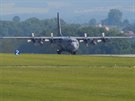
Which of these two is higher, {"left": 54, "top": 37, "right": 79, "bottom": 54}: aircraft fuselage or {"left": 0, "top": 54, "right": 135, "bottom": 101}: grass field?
{"left": 0, "top": 54, "right": 135, "bottom": 101}: grass field

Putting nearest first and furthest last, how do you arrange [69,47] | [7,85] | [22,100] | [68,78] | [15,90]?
[22,100] → [15,90] → [7,85] → [68,78] → [69,47]

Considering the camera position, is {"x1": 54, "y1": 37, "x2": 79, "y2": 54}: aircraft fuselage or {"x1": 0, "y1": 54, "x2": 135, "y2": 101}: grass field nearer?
{"x1": 0, "y1": 54, "x2": 135, "y2": 101}: grass field

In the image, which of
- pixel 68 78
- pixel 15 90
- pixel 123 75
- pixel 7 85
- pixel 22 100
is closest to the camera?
pixel 22 100

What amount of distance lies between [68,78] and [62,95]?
11199 mm

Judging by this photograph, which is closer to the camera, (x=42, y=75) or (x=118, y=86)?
(x=118, y=86)

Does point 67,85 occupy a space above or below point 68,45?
above

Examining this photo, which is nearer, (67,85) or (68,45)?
(67,85)

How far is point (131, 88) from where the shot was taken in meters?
39.3

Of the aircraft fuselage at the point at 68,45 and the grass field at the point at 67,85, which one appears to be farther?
the aircraft fuselage at the point at 68,45

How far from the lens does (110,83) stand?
141 ft

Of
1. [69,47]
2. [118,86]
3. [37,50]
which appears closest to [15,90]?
[118,86]

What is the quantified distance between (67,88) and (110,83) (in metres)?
4.61

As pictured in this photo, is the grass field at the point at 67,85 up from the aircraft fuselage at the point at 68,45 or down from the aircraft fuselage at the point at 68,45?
up

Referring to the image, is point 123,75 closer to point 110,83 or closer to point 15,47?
point 110,83
